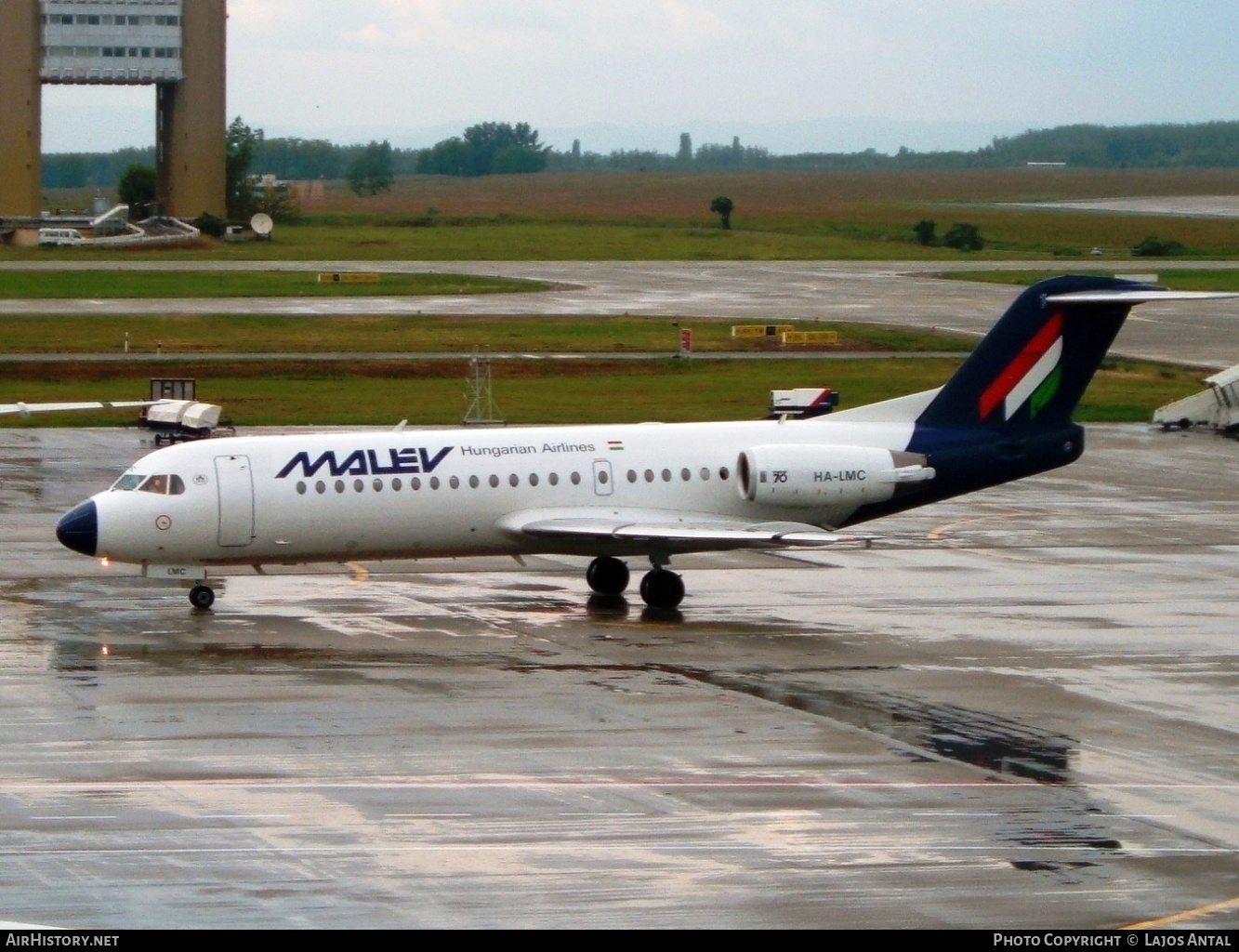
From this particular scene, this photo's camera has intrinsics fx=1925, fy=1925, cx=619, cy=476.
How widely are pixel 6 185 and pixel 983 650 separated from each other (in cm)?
11542

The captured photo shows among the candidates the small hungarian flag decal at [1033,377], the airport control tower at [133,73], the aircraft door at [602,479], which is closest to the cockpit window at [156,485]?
the aircraft door at [602,479]

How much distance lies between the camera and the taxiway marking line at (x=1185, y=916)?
15.8 m

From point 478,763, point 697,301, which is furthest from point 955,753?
point 697,301

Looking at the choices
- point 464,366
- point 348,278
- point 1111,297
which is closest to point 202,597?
point 1111,297

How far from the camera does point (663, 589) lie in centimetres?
3164

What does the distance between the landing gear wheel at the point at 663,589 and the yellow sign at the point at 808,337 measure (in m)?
45.6

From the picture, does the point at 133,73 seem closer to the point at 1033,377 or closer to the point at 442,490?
the point at 442,490

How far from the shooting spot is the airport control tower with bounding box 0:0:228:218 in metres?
130

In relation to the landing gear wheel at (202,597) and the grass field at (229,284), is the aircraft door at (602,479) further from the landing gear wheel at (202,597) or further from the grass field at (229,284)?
the grass field at (229,284)

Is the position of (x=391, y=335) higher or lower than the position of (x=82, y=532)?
higher

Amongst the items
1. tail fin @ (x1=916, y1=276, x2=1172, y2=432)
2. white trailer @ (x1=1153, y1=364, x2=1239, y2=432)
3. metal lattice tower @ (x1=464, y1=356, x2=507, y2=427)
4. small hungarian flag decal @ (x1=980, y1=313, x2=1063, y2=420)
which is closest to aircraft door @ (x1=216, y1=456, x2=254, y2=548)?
tail fin @ (x1=916, y1=276, x2=1172, y2=432)

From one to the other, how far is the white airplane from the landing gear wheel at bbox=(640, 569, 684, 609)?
3cm

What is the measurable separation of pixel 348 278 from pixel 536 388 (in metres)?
41.2

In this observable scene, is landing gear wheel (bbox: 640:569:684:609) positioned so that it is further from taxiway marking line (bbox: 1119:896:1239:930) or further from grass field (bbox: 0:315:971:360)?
A: grass field (bbox: 0:315:971:360)
